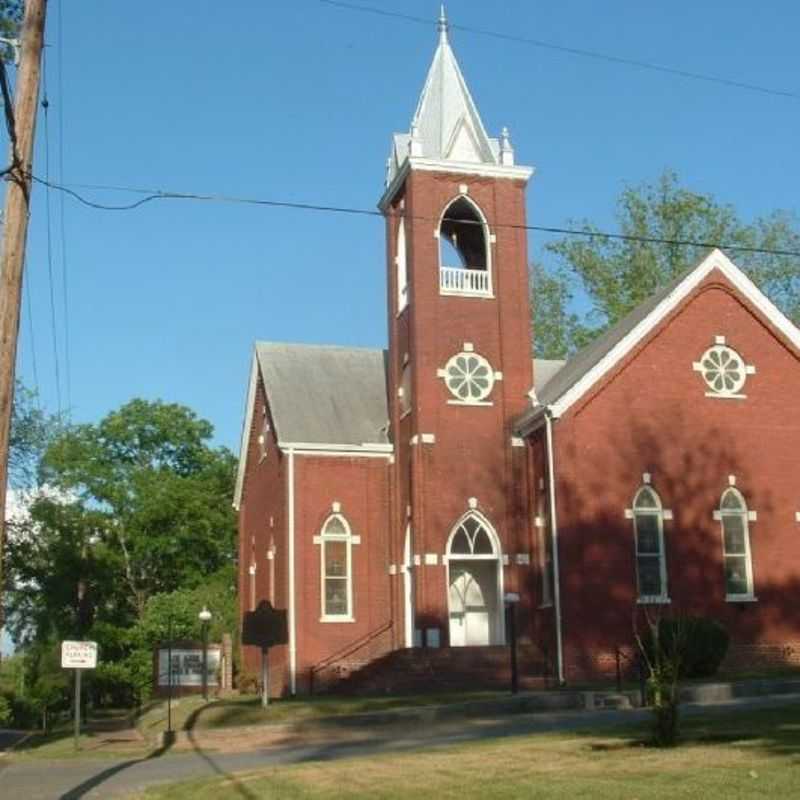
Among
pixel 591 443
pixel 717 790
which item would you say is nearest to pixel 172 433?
pixel 591 443

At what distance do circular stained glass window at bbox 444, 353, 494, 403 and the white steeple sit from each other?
5.39 meters

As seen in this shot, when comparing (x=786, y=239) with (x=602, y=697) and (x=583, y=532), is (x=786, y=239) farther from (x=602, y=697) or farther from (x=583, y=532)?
(x=602, y=697)

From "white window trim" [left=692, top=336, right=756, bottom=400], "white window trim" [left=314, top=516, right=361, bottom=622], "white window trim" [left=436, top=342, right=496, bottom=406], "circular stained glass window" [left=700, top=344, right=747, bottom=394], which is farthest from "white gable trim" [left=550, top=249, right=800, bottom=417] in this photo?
"white window trim" [left=314, top=516, right=361, bottom=622]

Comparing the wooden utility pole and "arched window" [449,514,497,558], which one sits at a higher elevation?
the wooden utility pole

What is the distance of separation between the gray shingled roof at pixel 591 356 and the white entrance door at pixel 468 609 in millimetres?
5087

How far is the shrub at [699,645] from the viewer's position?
28297 millimetres

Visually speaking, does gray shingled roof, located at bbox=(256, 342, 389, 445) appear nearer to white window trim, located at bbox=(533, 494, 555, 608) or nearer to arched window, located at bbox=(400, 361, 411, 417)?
arched window, located at bbox=(400, 361, 411, 417)

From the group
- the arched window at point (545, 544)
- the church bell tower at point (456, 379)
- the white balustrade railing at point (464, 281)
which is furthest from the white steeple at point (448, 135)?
the arched window at point (545, 544)

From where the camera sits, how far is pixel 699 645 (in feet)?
93.7

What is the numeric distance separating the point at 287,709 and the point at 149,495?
1368 inches

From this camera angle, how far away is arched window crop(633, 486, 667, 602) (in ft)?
105

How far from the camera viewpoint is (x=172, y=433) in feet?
205

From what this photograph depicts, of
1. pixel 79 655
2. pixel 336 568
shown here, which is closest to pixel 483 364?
pixel 336 568

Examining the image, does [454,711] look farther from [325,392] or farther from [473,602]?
[325,392]
